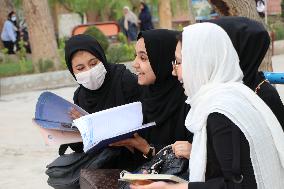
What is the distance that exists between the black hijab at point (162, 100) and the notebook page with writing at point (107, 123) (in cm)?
8

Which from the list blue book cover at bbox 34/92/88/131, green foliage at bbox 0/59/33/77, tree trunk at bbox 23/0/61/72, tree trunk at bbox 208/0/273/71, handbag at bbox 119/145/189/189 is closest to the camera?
handbag at bbox 119/145/189/189

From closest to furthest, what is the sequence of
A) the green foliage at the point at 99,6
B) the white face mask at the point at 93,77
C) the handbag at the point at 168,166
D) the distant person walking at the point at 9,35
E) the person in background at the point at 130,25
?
1. the handbag at the point at 168,166
2. the white face mask at the point at 93,77
3. the distant person walking at the point at 9,35
4. the person in background at the point at 130,25
5. the green foliage at the point at 99,6

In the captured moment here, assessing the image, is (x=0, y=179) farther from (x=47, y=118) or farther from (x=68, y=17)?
(x=68, y=17)

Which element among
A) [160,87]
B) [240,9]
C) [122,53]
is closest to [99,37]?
[122,53]

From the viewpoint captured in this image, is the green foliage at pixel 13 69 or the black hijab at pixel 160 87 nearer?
the black hijab at pixel 160 87

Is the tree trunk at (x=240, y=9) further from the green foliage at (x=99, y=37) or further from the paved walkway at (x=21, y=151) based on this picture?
the green foliage at (x=99, y=37)

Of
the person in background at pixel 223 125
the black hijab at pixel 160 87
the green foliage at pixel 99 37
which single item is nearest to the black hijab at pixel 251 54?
the person in background at pixel 223 125

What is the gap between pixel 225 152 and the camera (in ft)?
5.40

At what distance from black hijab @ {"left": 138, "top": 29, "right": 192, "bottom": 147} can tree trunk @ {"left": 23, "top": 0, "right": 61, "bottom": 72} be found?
9741mm

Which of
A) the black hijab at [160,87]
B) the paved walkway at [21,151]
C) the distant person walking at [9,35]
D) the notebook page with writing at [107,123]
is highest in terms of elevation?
the black hijab at [160,87]

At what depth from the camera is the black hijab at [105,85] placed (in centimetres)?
278

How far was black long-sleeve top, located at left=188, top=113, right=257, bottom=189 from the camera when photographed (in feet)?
5.41

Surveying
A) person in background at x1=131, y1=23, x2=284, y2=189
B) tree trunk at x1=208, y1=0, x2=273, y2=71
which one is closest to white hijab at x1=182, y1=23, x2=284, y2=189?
person in background at x1=131, y1=23, x2=284, y2=189

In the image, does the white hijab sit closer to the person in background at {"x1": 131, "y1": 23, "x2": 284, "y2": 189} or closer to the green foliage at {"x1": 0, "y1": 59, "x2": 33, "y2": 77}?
the person in background at {"x1": 131, "y1": 23, "x2": 284, "y2": 189}
